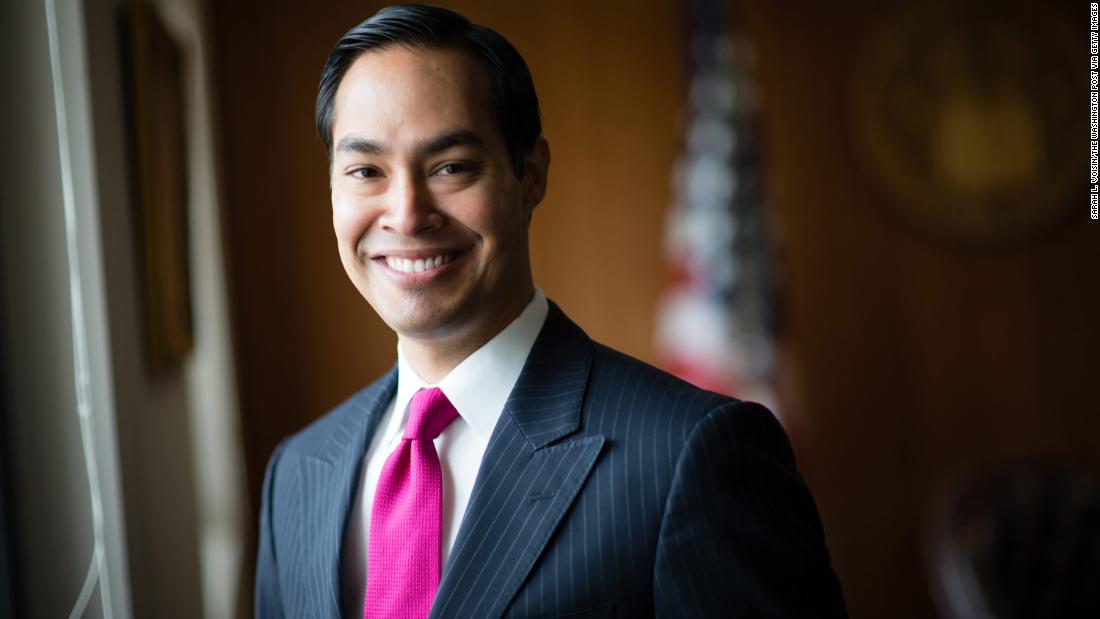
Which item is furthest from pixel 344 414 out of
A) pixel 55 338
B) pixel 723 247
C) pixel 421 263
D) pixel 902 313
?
pixel 902 313

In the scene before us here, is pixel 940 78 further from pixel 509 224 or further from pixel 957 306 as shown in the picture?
pixel 509 224

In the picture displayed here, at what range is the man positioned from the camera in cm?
101

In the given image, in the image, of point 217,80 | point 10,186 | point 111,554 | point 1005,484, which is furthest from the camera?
point 217,80

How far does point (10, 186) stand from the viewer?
1.44 meters

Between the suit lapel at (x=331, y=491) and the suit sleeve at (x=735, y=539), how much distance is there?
42cm

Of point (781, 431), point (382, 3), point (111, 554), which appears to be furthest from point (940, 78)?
point (111, 554)

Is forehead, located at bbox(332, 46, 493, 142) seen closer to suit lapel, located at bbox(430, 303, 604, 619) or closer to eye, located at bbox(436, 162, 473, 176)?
eye, located at bbox(436, 162, 473, 176)

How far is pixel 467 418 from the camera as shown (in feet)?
3.79

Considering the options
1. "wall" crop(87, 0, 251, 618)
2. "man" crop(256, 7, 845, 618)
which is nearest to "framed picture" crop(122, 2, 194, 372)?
"wall" crop(87, 0, 251, 618)

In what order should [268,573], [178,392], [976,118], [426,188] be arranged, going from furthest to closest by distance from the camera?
[976,118]
[178,392]
[268,573]
[426,188]

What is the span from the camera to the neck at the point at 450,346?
116cm

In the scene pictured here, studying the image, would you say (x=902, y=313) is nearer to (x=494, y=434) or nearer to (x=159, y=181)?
(x=159, y=181)

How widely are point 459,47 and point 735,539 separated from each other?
642 mm

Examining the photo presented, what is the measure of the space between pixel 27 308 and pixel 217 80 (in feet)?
6.59
